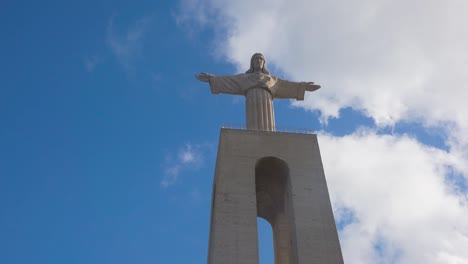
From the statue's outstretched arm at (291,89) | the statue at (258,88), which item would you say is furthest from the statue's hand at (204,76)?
the statue's outstretched arm at (291,89)

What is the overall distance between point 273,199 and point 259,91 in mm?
4772

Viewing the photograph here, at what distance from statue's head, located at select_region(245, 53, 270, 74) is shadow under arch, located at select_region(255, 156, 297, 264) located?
209 inches

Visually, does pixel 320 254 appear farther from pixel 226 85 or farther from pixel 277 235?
pixel 226 85

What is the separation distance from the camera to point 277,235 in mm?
24562

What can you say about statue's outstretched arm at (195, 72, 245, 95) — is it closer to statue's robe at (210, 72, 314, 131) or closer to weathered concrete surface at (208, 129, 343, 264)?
statue's robe at (210, 72, 314, 131)

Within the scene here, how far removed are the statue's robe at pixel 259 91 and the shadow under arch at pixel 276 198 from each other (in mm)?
1793

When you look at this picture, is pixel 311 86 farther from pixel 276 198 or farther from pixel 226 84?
pixel 276 198

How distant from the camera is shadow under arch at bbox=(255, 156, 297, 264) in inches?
901

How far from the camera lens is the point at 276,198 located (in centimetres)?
2452

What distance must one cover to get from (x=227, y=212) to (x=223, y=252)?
166 cm

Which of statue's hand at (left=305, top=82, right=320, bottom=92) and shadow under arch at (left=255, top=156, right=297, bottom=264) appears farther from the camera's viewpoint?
statue's hand at (left=305, top=82, right=320, bottom=92)

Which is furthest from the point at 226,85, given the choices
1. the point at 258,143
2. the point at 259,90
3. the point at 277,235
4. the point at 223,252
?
the point at 223,252

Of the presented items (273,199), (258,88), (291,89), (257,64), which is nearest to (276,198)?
(273,199)

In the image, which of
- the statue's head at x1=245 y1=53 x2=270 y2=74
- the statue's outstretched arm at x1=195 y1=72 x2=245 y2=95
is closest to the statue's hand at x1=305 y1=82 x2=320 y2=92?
the statue's head at x1=245 y1=53 x2=270 y2=74
